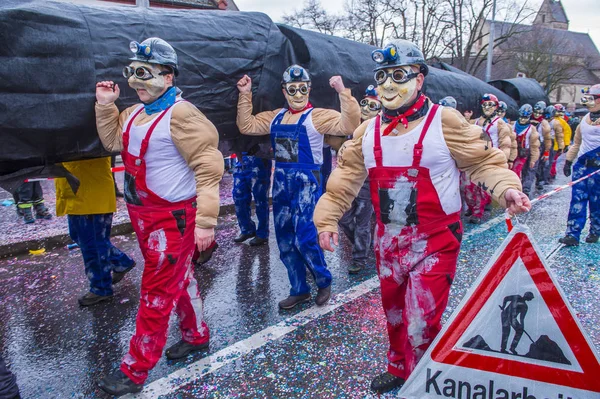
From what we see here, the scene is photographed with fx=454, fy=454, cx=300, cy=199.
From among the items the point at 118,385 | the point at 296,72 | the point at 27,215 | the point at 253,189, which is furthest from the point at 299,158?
the point at 27,215

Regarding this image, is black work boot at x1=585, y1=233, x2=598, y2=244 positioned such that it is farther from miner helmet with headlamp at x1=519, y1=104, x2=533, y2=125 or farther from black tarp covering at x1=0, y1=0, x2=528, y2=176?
black tarp covering at x1=0, y1=0, x2=528, y2=176

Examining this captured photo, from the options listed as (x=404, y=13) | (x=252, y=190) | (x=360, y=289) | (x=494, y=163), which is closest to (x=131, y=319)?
(x=360, y=289)

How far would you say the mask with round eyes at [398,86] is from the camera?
2.62m

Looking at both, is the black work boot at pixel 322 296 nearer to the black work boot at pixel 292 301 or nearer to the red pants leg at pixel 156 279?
the black work boot at pixel 292 301

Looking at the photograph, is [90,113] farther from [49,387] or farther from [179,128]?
[49,387]

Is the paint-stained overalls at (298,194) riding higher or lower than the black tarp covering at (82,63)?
lower

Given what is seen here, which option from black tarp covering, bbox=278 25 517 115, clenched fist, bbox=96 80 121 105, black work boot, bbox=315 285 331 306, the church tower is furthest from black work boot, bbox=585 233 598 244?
the church tower

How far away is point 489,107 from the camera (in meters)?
7.56

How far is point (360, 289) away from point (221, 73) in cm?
239

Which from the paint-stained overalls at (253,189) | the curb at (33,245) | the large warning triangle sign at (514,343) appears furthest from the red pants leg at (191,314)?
the curb at (33,245)

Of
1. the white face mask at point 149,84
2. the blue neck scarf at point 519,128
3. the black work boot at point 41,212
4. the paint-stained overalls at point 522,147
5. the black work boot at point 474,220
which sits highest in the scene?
the white face mask at point 149,84

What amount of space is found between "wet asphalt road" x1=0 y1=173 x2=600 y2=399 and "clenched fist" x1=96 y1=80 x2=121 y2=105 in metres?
1.84

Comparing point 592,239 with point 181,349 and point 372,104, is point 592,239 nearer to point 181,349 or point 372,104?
point 372,104

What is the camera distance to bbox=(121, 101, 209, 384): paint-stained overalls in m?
2.85
